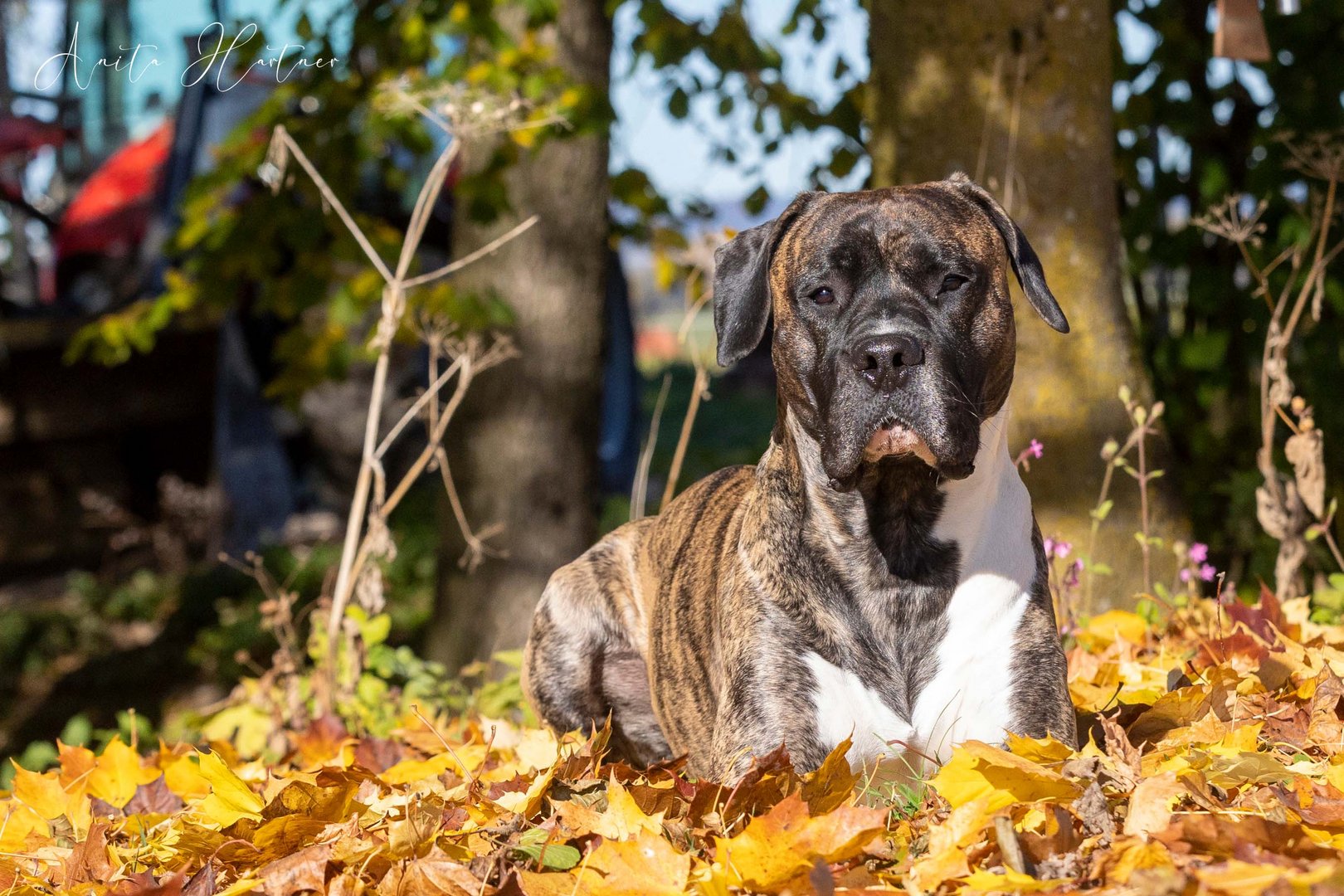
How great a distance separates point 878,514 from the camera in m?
3.05

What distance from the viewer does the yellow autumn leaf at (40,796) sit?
3133 millimetres

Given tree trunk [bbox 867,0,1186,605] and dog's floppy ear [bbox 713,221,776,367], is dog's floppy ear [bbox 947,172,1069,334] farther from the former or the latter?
tree trunk [bbox 867,0,1186,605]

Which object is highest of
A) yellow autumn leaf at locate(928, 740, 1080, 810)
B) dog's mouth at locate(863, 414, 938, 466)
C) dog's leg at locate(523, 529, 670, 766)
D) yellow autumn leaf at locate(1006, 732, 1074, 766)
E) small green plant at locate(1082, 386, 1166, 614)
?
dog's mouth at locate(863, 414, 938, 466)

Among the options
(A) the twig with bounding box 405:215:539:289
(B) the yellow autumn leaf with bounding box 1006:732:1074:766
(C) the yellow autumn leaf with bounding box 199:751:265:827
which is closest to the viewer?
(B) the yellow autumn leaf with bounding box 1006:732:1074:766

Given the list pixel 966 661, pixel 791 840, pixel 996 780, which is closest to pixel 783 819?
pixel 791 840

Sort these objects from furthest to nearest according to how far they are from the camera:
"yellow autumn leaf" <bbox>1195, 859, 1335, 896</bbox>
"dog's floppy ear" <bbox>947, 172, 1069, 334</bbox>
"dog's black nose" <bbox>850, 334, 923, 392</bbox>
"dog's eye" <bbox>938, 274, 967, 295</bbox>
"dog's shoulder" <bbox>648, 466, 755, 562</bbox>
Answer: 1. "dog's shoulder" <bbox>648, 466, 755, 562</bbox>
2. "dog's floppy ear" <bbox>947, 172, 1069, 334</bbox>
3. "dog's eye" <bbox>938, 274, 967, 295</bbox>
4. "dog's black nose" <bbox>850, 334, 923, 392</bbox>
5. "yellow autumn leaf" <bbox>1195, 859, 1335, 896</bbox>

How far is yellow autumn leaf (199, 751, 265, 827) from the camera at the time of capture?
270 centimetres

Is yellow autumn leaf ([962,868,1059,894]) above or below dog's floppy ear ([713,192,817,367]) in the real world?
below

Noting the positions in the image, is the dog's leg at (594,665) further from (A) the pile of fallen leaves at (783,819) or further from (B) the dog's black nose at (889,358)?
(B) the dog's black nose at (889,358)

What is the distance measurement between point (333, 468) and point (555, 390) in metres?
4.90

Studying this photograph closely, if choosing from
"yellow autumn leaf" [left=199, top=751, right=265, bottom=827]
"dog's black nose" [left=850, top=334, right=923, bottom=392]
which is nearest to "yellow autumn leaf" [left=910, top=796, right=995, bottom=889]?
"dog's black nose" [left=850, top=334, right=923, bottom=392]

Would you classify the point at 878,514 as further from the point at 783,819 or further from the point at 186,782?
the point at 186,782

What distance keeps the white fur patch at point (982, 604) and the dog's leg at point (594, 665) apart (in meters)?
1.19

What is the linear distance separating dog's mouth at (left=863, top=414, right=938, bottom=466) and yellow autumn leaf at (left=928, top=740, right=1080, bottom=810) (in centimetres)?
71
